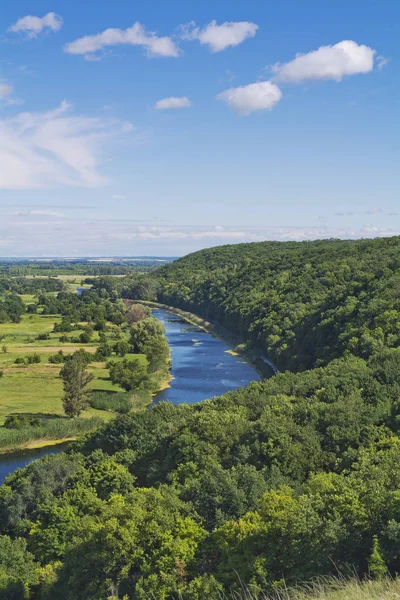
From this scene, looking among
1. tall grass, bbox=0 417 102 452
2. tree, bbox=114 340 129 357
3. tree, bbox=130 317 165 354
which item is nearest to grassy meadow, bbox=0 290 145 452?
tall grass, bbox=0 417 102 452

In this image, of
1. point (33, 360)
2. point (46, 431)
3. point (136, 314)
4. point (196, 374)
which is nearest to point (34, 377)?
point (33, 360)

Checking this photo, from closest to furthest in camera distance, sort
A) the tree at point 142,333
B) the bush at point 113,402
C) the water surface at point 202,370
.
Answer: the bush at point 113,402, the water surface at point 202,370, the tree at point 142,333

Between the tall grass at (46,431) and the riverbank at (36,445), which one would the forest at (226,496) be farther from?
the tall grass at (46,431)

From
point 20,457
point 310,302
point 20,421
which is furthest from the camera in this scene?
point 310,302

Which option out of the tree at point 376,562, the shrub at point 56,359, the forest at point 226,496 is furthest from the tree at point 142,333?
the tree at point 376,562

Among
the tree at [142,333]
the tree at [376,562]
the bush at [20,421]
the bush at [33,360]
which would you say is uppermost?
the tree at [376,562]

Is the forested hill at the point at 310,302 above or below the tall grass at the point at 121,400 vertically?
above

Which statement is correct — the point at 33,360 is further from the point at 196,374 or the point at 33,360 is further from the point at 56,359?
the point at 196,374
